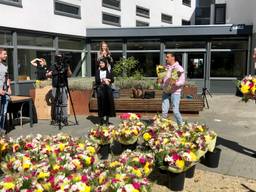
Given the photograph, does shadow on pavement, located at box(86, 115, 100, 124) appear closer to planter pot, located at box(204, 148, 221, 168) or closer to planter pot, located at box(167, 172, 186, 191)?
planter pot, located at box(204, 148, 221, 168)

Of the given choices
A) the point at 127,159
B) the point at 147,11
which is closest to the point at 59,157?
the point at 127,159

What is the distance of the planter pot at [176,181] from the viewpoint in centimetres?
429

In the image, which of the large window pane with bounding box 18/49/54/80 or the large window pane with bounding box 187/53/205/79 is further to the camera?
the large window pane with bounding box 187/53/205/79

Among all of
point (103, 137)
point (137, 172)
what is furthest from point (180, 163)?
point (103, 137)

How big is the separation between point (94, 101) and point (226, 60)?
9.36 metres

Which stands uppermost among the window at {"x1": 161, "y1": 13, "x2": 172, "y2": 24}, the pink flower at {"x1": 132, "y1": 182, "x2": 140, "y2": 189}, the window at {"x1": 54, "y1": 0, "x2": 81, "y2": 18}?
the window at {"x1": 161, "y1": 13, "x2": 172, "y2": 24}

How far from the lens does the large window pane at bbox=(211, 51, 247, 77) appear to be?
54.9 feet

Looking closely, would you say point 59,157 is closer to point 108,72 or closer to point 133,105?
point 108,72

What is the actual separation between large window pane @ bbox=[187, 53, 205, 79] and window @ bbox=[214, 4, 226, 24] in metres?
10.9

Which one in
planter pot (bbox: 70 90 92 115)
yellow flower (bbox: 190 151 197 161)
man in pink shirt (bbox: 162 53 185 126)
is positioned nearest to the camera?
yellow flower (bbox: 190 151 197 161)

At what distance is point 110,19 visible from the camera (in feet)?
69.3

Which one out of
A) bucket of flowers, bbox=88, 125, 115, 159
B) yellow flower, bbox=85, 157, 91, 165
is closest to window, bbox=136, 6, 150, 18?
bucket of flowers, bbox=88, 125, 115, 159

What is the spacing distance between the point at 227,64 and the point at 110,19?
8.27 m

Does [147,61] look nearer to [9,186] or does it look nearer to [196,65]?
[196,65]
